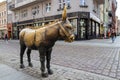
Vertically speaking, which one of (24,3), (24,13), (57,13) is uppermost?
(24,3)

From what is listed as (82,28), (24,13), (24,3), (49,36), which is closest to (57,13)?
(82,28)

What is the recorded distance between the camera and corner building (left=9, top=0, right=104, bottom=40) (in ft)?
102

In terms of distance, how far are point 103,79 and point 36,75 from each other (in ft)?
6.85

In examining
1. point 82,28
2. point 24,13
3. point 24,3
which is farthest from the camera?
point 24,13

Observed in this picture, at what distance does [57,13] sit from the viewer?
33938 millimetres

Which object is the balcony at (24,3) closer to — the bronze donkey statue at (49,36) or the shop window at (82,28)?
the shop window at (82,28)

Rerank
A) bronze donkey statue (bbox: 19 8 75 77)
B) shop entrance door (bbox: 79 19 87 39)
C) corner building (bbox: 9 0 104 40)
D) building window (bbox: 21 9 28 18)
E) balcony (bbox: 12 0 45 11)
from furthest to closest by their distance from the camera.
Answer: building window (bbox: 21 9 28 18)
balcony (bbox: 12 0 45 11)
corner building (bbox: 9 0 104 40)
shop entrance door (bbox: 79 19 87 39)
bronze donkey statue (bbox: 19 8 75 77)

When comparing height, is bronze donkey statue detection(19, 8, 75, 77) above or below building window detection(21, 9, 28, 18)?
below

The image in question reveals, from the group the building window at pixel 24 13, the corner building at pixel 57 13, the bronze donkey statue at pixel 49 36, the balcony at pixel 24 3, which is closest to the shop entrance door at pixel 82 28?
the corner building at pixel 57 13

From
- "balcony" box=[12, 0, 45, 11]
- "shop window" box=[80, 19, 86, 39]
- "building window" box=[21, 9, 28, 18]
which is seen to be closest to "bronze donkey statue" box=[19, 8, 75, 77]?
"shop window" box=[80, 19, 86, 39]

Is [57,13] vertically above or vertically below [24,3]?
below

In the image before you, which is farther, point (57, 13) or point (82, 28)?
point (57, 13)

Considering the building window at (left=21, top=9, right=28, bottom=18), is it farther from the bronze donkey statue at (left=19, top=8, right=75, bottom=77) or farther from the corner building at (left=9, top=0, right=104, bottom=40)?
the bronze donkey statue at (left=19, top=8, right=75, bottom=77)

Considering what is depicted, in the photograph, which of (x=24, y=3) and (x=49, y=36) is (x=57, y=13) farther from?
(x=49, y=36)
